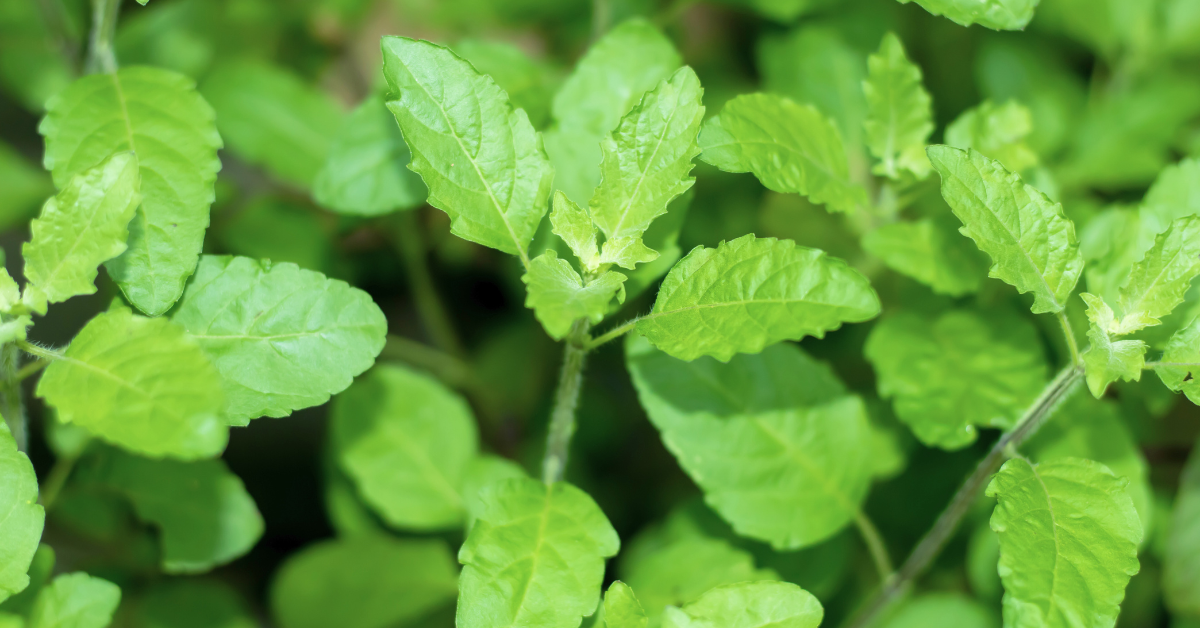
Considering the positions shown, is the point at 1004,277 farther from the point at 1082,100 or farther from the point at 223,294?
the point at 1082,100

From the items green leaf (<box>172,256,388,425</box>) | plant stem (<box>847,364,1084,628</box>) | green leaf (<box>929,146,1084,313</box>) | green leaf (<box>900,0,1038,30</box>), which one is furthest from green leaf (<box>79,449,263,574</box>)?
green leaf (<box>900,0,1038,30</box>)

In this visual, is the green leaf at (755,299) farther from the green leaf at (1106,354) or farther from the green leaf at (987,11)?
the green leaf at (987,11)

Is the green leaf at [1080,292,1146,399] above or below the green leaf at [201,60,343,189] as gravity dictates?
above

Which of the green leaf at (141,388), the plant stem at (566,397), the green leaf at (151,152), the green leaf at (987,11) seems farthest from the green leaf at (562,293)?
the green leaf at (987,11)

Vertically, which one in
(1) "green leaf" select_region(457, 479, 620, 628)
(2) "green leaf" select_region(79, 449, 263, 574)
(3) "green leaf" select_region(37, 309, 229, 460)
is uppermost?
(3) "green leaf" select_region(37, 309, 229, 460)

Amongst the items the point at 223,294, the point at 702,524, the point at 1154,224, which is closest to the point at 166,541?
the point at 223,294

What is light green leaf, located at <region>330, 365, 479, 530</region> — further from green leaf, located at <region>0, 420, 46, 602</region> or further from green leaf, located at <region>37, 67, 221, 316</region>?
Result: green leaf, located at <region>0, 420, 46, 602</region>
